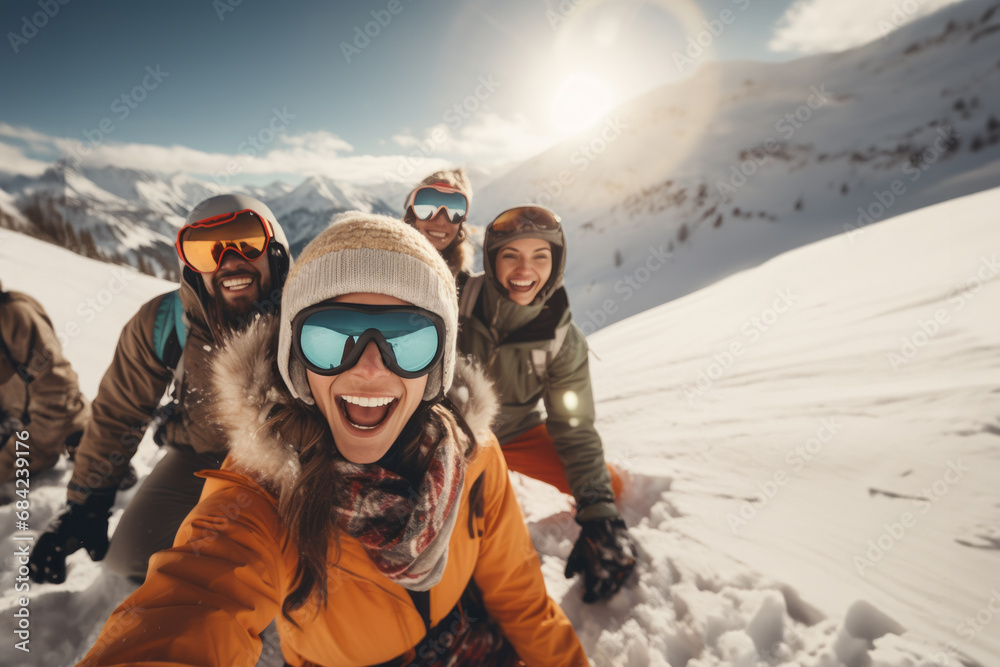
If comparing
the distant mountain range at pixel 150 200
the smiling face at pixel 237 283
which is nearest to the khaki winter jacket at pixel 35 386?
the smiling face at pixel 237 283

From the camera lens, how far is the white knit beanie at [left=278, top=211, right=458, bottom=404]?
1197mm

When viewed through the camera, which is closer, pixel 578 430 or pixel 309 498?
pixel 309 498

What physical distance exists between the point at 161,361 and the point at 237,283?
0.59 meters

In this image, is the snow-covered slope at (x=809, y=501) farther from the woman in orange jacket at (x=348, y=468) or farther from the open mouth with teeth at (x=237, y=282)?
the open mouth with teeth at (x=237, y=282)

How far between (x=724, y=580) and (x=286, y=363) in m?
Result: 2.02

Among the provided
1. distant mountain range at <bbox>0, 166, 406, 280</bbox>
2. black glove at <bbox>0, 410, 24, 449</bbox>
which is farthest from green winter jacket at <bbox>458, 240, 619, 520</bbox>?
distant mountain range at <bbox>0, 166, 406, 280</bbox>

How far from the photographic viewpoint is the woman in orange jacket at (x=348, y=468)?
1.10 meters

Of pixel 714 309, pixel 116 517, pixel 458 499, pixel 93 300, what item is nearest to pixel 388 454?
pixel 458 499

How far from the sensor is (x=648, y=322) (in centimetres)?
698

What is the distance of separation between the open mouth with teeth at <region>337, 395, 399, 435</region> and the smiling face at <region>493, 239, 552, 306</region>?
1432 mm

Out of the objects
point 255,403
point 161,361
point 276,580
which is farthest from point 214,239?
point 276,580

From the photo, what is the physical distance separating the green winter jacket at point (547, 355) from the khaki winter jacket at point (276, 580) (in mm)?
860

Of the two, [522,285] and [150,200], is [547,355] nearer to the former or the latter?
[522,285]

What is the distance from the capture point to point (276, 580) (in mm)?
1097
